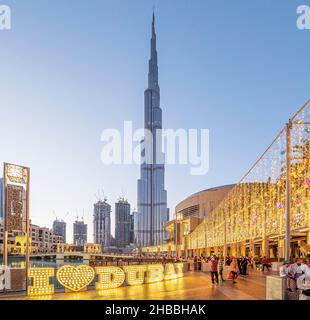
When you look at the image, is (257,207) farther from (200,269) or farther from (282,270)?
(282,270)

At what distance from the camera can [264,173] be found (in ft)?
168

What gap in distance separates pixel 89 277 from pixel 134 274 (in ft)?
16.5

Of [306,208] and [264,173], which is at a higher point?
[264,173]

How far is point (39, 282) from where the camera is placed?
2323 cm

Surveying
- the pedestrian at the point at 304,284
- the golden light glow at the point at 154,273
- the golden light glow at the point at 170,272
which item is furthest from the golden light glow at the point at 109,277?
the pedestrian at the point at 304,284

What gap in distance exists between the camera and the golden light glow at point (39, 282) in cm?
2300

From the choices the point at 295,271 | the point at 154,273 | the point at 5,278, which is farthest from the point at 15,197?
→ the point at 295,271

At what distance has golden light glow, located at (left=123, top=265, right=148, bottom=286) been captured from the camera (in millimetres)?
28812

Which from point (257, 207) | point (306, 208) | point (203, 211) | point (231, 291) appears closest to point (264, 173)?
point (257, 207)

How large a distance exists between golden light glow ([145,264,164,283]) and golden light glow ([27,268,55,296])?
933cm

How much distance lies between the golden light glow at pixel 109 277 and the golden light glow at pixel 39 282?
11.2 feet

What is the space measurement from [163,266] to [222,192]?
147 meters
